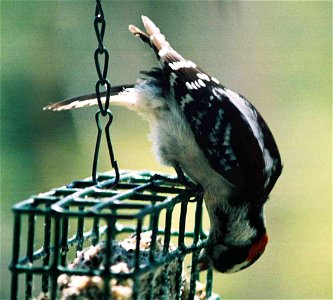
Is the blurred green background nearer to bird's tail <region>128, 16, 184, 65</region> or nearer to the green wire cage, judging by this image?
bird's tail <region>128, 16, 184, 65</region>

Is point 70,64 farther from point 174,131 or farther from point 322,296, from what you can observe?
point 174,131

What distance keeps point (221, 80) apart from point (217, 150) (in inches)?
205

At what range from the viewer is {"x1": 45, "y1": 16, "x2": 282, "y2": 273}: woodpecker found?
4316 millimetres

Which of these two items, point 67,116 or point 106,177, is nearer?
point 106,177

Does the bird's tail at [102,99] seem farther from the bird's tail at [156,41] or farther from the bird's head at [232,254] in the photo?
the bird's head at [232,254]

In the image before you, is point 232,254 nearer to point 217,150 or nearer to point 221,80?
point 217,150

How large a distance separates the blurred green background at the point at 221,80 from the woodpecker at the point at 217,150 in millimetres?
3427

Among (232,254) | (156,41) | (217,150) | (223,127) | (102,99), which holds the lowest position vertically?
(232,254)

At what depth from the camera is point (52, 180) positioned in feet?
27.8

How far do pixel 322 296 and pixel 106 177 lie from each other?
5573 millimetres

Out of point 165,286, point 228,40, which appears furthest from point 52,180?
point 165,286

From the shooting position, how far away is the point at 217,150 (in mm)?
4301

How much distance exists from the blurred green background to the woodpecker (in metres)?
3.43

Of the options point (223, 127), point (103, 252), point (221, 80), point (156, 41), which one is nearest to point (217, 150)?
point (223, 127)
